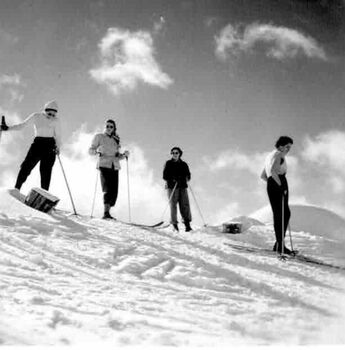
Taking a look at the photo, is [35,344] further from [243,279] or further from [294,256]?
[294,256]

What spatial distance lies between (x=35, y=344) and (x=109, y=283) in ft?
5.59

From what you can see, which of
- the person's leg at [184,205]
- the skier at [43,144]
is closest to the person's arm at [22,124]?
the skier at [43,144]

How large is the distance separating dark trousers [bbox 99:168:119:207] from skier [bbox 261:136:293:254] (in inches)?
126

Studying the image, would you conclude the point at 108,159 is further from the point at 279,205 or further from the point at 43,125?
the point at 279,205

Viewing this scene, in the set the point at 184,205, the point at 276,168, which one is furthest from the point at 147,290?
the point at 184,205

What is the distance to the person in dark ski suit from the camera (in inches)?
387

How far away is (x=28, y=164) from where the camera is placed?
8.23 metres

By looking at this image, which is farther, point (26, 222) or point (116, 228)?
point (116, 228)

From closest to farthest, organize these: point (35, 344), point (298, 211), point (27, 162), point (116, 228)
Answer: point (35, 344) → point (116, 228) → point (27, 162) → point (298, 211)

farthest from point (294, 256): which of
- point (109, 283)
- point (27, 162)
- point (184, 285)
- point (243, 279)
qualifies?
point (27, 162)

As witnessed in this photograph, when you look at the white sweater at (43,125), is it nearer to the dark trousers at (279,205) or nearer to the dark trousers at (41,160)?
the dark trousers at (41,160)

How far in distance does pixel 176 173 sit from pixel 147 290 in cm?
585

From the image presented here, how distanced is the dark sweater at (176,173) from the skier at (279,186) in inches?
111

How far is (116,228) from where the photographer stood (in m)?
7.57
